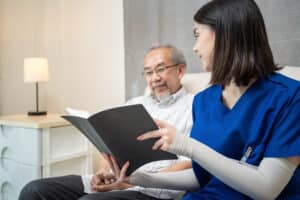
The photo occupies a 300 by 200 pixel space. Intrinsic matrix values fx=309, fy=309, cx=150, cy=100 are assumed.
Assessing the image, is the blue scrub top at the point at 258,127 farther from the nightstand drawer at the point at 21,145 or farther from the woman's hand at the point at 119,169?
the nightstand drawer at the point at 21,145

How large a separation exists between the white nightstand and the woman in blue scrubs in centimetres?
103

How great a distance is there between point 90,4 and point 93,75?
0.50 meters

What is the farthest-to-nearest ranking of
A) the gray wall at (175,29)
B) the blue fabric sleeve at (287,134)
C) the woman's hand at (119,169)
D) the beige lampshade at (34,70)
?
the beige lampshade at (34,70) < the gray wall at (175,29) < the woman's hand at (119,169) < the blue fabric sleeve at (287,134)

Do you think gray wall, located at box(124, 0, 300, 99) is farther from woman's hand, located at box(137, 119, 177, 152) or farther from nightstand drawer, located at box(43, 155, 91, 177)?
woman's hand, located at box(137, 119, 177, 152)

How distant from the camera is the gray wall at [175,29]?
1359mm

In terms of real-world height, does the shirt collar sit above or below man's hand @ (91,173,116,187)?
above

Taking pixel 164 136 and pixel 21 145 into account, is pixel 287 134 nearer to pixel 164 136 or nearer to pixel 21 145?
pixel 164 136

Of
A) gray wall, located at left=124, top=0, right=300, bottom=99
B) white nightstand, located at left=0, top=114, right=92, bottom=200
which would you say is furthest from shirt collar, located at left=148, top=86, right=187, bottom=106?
white nightstand, located at left=0, top=114, right=92, bottom=200

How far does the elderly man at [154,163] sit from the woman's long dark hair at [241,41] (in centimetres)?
41

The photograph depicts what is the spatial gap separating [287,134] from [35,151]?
1329mm

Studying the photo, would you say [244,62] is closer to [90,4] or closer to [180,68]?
[180,68]

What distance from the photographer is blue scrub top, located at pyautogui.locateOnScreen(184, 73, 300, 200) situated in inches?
28.2

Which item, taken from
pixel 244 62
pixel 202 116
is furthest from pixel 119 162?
pixel 244 62

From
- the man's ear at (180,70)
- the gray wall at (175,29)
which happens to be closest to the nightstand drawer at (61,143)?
the gray wall at (175,29)
